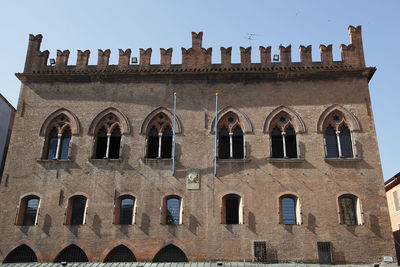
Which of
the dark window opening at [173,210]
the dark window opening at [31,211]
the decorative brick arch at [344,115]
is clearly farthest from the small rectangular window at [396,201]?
the dark window opening at [31,211]

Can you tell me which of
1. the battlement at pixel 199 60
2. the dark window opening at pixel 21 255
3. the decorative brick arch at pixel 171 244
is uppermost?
the battlement at pixel 199 60

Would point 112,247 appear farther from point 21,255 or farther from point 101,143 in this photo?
point 101,143

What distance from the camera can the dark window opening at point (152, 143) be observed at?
1892cm

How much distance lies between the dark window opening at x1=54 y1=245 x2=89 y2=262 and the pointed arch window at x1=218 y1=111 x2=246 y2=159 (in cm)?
715

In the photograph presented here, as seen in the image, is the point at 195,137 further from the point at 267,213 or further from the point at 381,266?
the point at 381,266

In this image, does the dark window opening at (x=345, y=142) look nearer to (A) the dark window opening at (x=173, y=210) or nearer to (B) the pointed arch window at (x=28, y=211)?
(A) the dark window opening at (x=173, y=210)

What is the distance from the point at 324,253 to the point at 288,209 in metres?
2.23

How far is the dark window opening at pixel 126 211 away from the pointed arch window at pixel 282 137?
21.6 ft

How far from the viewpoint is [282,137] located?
18750 millimetres

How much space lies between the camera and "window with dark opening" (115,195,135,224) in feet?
58.4

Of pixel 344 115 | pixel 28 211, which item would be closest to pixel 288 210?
pixel 344 115

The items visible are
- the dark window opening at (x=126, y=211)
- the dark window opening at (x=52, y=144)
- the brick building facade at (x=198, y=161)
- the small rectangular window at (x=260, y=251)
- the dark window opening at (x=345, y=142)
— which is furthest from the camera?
the dark window opening at (x=52, y=144)

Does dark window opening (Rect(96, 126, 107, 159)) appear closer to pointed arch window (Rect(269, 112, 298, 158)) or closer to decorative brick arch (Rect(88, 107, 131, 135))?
decorative brick arch (Rect(88, 107, 131, 135))

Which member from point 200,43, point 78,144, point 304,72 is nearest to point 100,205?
point 78,144
